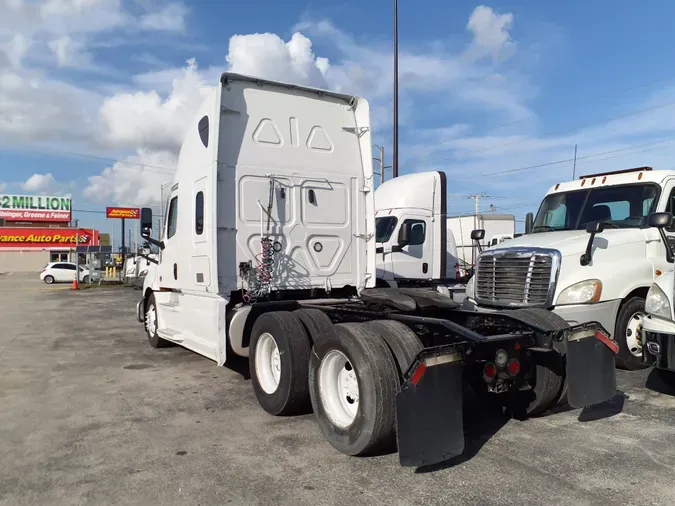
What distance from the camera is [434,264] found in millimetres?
11844

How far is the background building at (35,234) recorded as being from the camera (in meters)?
62.0

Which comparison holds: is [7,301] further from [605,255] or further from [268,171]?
[605,255]

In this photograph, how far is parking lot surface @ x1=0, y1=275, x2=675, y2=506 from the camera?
3.70 metres

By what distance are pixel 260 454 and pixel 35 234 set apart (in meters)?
68.1

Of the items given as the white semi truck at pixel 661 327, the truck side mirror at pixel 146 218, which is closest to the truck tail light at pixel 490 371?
the white semi truck at pixel 661 327

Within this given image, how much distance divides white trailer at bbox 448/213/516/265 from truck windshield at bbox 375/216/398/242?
9.62m

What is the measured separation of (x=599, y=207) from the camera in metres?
8.02

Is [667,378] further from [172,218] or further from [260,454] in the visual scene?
[172,218]

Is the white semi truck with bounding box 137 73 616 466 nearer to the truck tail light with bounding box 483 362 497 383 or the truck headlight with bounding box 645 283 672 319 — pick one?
the truck tail light with bounding box 483 362 497 383

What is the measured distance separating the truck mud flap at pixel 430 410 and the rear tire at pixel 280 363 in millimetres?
1635

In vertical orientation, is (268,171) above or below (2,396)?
above

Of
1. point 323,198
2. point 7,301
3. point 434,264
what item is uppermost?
point 323,198

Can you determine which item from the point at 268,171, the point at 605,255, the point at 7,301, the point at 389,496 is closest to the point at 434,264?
the point at 605,255

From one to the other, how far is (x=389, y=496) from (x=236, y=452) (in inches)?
57.5
